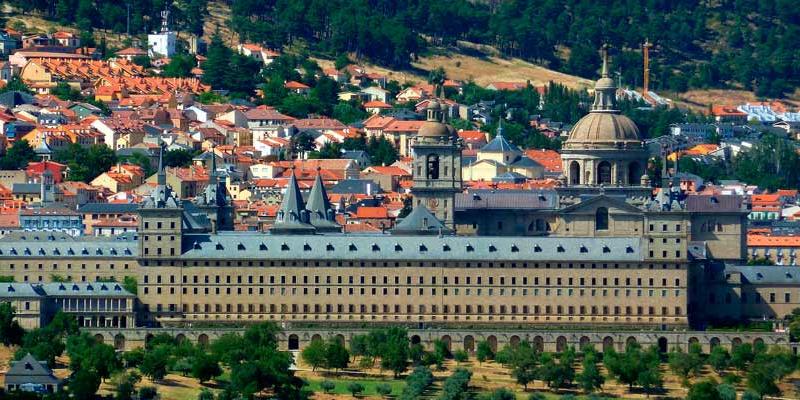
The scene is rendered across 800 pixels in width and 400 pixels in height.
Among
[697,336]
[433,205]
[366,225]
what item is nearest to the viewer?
[697,336]

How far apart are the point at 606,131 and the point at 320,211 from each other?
16014mm

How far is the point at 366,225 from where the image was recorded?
548 feet

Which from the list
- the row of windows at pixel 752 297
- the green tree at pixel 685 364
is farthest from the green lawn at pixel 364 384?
the row of windows at pixel 752 297

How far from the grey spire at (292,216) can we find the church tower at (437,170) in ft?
22.3

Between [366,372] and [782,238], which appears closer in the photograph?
[366,372]

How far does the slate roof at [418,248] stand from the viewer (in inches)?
5688

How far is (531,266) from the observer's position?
144 meters

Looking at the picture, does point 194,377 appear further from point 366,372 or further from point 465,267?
point 465,267

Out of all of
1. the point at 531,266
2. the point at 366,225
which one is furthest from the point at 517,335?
the point at 366,225

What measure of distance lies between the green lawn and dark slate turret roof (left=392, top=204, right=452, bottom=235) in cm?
1537

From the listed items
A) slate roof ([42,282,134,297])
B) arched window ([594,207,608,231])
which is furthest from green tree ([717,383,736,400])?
slate roof ([42,282,134,297])

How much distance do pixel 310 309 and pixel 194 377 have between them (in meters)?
14.0

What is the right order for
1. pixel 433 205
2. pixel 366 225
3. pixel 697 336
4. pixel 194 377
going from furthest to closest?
1. pixel 366 225
2. pixel 433 205
3. pixel 697 336
4. pixel 194 377

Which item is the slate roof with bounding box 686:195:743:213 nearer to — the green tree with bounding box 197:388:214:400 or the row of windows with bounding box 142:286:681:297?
the row of windows with bounding box 142:286:681:297
